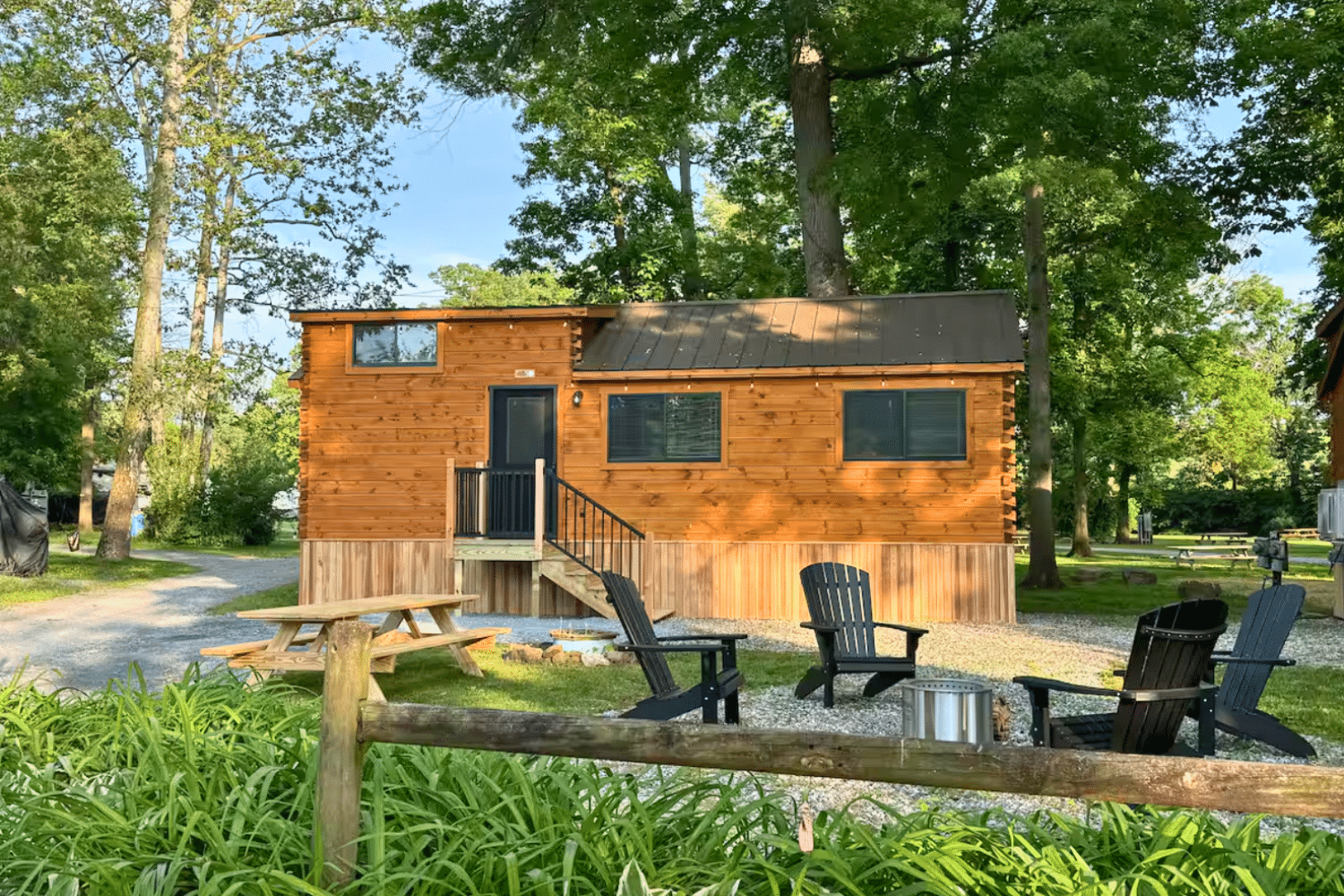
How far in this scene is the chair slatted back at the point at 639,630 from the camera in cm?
695

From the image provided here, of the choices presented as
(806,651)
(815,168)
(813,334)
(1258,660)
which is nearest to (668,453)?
(813,334)

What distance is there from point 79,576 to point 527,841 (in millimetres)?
19385

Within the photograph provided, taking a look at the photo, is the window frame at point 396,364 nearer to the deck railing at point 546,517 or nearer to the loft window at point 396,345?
the loft window at point 396,345

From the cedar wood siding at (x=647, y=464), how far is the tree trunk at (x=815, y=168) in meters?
3.63

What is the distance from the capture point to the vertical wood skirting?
14664 millimetres

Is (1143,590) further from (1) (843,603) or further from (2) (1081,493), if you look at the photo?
(2) (1081,493)

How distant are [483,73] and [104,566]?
11225 mm

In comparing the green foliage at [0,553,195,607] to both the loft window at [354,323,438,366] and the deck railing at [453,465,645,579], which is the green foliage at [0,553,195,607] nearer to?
the loft window at [354,323,438,366]

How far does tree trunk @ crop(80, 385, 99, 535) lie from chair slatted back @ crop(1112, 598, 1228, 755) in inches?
1450

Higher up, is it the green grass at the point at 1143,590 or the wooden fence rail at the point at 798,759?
the wooden fence rail at the point at 798,759

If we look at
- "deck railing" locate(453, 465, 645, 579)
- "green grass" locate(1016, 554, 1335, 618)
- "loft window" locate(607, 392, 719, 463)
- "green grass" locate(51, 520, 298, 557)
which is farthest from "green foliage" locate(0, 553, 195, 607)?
"green grass" locate(1016, 554, 1335, 618)

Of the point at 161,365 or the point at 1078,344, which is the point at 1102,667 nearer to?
the point at 1078,344

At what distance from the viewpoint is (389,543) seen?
15992 mm

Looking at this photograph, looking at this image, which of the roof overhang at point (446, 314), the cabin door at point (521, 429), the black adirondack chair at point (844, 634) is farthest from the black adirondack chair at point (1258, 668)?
the roof overhang at point (446, 314)
